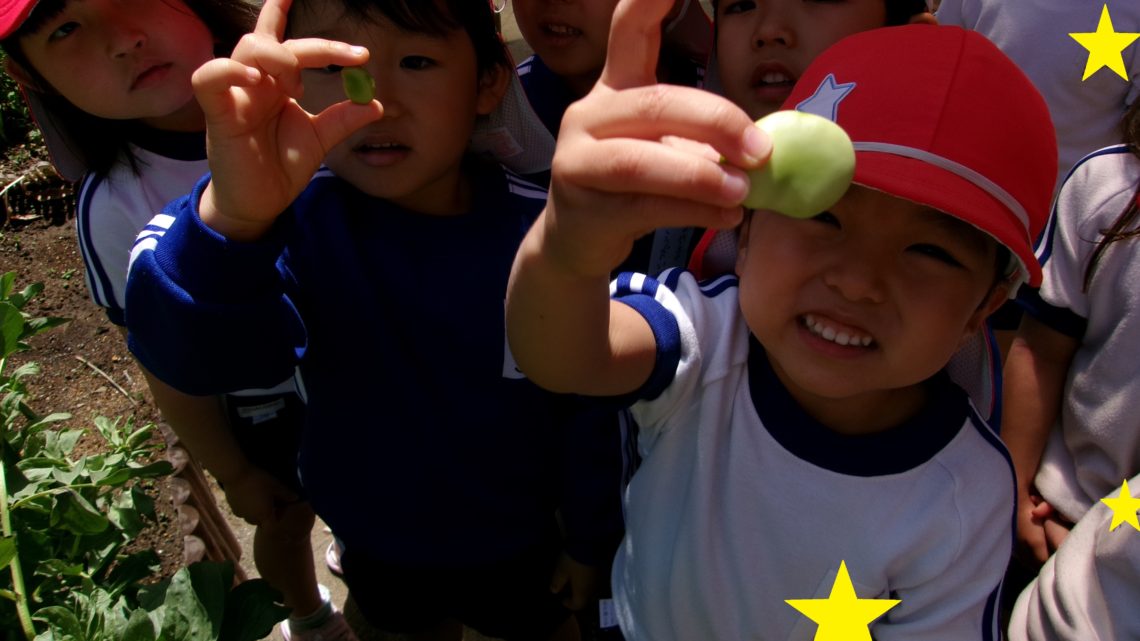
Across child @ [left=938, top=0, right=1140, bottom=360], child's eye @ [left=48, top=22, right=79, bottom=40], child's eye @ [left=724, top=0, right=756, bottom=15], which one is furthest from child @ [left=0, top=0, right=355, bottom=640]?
child @ [left=938, top=0, right=1140, bottom=360]

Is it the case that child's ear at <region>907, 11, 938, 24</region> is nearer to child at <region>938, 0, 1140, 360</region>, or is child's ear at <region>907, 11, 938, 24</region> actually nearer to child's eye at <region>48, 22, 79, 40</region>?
child at <region>938, 0, 1140, 360</region>

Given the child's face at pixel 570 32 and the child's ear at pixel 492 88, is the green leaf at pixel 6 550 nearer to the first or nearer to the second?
the child's ear at pixel 492 88

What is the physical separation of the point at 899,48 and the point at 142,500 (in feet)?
4.88

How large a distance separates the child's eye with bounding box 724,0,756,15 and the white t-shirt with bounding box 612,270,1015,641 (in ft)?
1.68

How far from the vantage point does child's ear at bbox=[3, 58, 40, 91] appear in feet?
4.68

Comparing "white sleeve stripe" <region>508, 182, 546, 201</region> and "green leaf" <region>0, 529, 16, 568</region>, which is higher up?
"white sleeve stripe" <region>508, 182, 546, 201</region>

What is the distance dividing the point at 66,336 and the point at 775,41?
2665mm

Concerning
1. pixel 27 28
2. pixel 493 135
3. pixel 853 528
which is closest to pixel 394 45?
pixel 493 135

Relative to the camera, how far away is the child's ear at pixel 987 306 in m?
0.98

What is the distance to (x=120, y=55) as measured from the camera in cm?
136

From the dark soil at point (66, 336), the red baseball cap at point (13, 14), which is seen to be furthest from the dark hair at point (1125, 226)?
the dark soil at point (66, 336)

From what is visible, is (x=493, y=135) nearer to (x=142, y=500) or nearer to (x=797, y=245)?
(x=797, y=245)

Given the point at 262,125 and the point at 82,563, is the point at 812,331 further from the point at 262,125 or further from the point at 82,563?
the point at 82,563

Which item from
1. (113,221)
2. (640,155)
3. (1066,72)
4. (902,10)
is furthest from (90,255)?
(1066,72)
